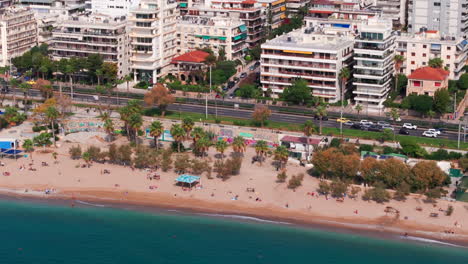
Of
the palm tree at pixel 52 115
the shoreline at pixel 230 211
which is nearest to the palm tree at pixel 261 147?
the shoreline at pixel 230 211

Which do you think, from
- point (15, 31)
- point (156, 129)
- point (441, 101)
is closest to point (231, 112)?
point (156, 129)

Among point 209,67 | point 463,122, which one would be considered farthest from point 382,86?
point 209,67

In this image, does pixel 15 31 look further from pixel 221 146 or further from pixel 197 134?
pixel 221 146

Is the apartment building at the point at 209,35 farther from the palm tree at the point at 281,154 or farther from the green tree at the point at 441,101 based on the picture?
the palm tree at the point at 281,154

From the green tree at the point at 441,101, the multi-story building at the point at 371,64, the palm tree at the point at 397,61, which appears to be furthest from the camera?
the palm tree at the point at 397,61

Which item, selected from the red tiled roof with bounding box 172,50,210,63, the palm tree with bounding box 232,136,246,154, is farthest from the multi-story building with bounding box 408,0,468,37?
the palm tree with bounding box 232,136,246,154

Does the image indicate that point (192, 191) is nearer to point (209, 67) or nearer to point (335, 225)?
point (335, 225)

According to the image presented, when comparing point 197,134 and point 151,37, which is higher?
point 151,37

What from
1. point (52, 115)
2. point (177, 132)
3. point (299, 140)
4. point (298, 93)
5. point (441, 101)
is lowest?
point (299, 140)

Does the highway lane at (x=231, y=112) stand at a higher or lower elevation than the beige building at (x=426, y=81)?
lower
